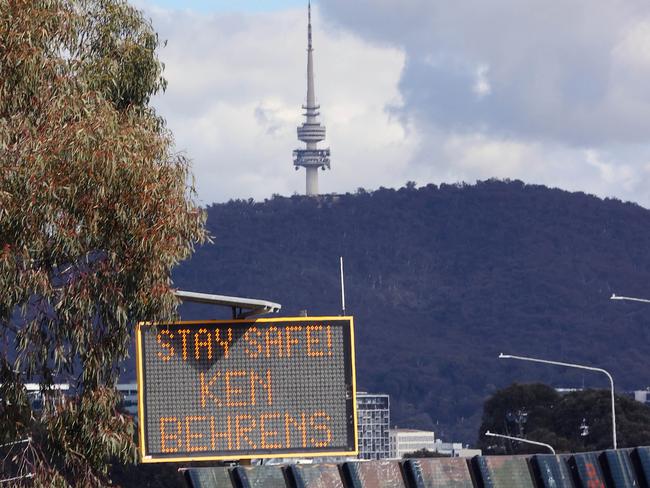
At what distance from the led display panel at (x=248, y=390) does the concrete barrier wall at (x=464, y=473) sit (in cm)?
187

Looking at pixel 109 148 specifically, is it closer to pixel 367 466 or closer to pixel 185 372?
pixel 185 372

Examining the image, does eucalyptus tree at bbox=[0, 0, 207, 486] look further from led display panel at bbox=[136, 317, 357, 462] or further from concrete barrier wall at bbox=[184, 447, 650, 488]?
concrete barrier wall at bbox=[184, 447, 650, 488]

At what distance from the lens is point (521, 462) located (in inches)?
656

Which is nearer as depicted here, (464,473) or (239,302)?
(464,473)

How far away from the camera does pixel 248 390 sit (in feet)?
60.3

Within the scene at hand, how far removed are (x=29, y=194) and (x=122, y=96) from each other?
4.80 m

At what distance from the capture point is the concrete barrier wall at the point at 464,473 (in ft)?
52.8

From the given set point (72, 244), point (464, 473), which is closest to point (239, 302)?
point (72, 244)

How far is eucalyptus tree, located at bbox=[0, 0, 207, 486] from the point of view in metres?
18.7

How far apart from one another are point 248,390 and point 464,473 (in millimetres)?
2896

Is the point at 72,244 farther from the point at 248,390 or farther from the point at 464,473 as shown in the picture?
the point at 464,473

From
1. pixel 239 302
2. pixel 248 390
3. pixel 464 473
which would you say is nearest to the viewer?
pixel 464 473

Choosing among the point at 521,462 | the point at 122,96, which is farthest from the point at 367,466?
the point at 122,96

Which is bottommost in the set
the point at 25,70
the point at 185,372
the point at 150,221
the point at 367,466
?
the point at 367,466
